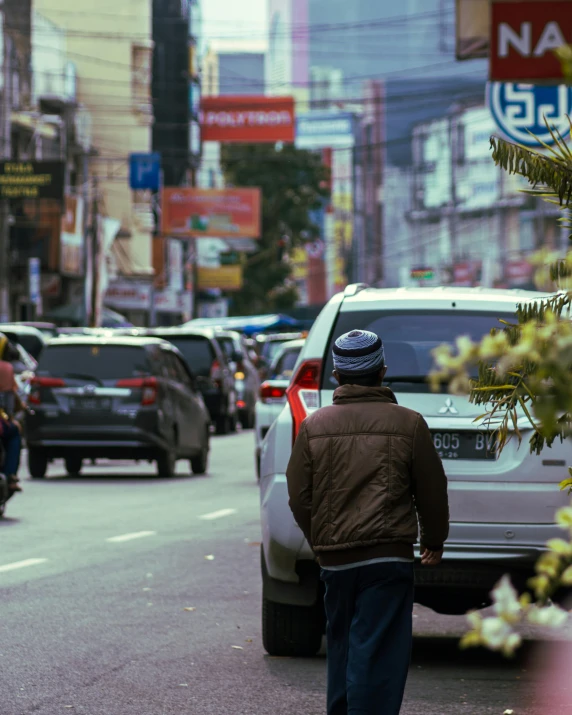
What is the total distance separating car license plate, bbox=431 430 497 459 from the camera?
8117mm

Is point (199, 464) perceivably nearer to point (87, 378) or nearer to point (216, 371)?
point (87, 378)

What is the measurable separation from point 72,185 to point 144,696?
57686 mm

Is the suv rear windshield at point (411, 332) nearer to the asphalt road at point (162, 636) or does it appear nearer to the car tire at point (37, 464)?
the asphalt road at point (162, 636)

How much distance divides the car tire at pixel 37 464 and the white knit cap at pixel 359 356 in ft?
53.3

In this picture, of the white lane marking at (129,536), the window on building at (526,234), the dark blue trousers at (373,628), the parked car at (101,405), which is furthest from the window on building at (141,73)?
the dark blue trousers at (373,628)

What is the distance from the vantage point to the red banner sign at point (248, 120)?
247 ft

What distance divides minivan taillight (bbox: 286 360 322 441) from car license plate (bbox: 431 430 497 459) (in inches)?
23.0

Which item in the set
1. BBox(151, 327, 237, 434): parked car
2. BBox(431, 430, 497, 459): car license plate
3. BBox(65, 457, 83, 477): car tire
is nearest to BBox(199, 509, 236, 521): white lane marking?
BBox(65, 457, 83, 477): car tire

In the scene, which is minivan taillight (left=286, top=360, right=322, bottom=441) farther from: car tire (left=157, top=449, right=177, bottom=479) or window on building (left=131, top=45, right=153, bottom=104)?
window on building (left=131, top=45, right=153, bottom=104)

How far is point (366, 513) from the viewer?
219 inches

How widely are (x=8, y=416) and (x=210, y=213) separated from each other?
6174cm

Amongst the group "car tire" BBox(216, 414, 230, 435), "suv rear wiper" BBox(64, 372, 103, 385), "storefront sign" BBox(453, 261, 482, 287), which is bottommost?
"storefront sign" BBox(453, 261, 482, 287)

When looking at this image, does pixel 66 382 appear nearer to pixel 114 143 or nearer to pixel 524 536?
pixel 524 536

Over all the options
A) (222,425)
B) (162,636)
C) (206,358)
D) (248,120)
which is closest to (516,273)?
(248,120)
